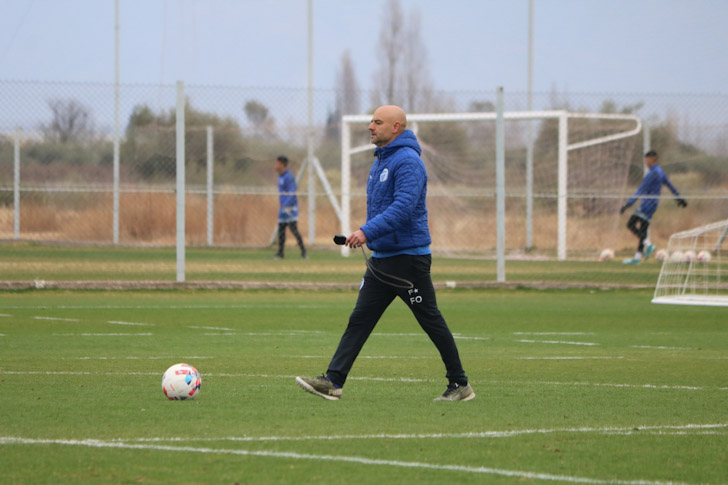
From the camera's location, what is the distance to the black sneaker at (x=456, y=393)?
778cm

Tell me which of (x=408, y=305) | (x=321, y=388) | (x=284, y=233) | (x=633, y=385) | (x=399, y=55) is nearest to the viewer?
(x=321, y=388)

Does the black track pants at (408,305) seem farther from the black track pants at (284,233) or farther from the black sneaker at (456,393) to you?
the black track pants at (284,233)

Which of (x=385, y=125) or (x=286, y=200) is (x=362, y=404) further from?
(x=286, y=200)

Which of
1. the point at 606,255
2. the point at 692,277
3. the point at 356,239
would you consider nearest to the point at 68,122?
the point at 692,277

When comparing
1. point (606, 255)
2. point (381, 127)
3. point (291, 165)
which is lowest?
point (606, 255)

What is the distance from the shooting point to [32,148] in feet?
69.2

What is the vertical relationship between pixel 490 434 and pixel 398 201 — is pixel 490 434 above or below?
below

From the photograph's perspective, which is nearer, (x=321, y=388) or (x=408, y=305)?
(x=321, y=388)

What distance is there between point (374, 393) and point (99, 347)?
3.89 m

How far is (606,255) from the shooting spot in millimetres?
25922

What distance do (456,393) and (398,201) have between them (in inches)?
55.9

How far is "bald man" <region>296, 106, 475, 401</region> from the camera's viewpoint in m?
7.79

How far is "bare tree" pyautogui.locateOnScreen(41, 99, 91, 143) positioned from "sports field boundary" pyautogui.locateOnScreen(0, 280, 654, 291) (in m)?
3.95

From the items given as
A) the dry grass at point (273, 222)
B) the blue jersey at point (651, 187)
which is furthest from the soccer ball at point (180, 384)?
the blue jersey at point (651, 187)
